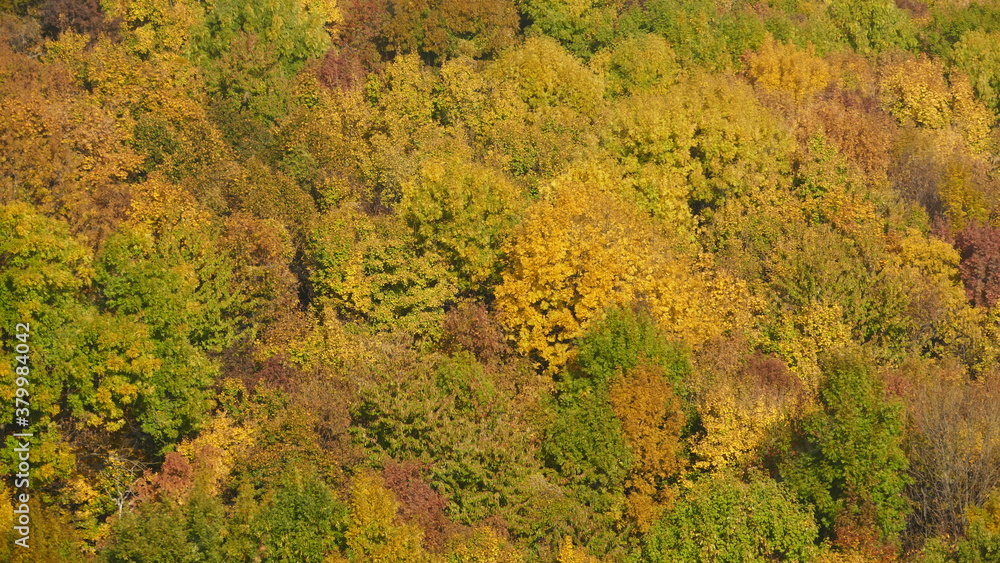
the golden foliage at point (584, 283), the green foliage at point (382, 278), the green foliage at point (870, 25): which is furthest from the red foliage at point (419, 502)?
the green foliage at point (870, 25)

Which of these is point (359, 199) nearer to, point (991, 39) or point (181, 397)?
point (181, 397)

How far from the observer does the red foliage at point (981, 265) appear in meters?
75.8

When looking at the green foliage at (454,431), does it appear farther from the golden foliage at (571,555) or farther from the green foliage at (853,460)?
the green foliage at (853,460)

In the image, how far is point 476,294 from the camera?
7156 centimetres

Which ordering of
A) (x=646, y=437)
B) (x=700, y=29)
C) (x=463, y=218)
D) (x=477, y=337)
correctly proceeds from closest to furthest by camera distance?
(x=646, y=437), (x=477, y=337), (x=463, y=218), (x=700, y=29)

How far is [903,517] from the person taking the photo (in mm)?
56969

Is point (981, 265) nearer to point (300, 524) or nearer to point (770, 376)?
point (770, 376)

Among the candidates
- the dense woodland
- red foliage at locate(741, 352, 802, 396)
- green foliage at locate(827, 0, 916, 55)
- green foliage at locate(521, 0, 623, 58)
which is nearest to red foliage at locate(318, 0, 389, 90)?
the dense woodland

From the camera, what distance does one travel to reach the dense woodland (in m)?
57.0

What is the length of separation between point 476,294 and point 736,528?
20361mm

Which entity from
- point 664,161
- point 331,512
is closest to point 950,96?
point 664,161

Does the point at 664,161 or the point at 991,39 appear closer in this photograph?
the point at 664,161

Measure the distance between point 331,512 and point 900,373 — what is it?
29.2 m

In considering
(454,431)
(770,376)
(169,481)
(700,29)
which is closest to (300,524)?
(169,481)
